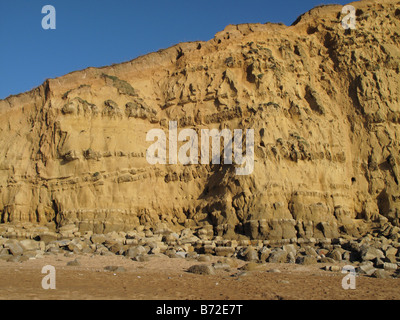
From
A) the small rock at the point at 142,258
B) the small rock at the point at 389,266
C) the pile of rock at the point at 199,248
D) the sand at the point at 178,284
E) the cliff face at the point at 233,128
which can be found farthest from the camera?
the cliff face at the point at 233,128

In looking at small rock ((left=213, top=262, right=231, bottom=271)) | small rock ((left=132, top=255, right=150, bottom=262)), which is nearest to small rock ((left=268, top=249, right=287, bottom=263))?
small rock ((left=213, top=262, right=231, bottom=271))

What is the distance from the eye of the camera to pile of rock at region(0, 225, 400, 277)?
43.5ft

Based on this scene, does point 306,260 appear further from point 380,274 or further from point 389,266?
point 380,274

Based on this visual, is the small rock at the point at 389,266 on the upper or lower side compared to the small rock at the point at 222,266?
lower

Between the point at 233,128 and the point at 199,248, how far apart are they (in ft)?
26.9

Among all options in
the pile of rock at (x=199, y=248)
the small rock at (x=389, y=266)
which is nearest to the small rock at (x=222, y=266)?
the pile of rock at (x=199, y=248)

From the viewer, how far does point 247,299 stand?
750cm

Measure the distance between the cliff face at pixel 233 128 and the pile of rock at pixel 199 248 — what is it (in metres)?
1.16

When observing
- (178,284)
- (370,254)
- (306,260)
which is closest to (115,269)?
(178,284)

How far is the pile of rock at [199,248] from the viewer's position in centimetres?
1326

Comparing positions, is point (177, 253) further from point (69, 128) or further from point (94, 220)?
point (69, 128)

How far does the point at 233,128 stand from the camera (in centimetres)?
2166

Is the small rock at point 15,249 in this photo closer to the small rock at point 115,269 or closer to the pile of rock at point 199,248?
the pile of rock at point 199,248

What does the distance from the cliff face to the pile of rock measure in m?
1.16
